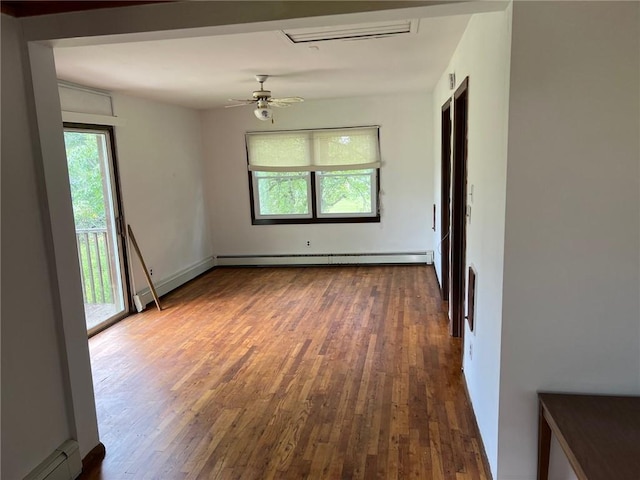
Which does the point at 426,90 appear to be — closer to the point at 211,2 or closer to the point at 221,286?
the point at 221,286

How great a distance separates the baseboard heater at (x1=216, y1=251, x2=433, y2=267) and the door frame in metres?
1.44

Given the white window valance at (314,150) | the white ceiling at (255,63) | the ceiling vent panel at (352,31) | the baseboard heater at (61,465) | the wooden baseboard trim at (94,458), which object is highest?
the white ceiling at (255,63)

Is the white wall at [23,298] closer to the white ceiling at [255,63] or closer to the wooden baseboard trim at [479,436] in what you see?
the white ceiling at [255,63]

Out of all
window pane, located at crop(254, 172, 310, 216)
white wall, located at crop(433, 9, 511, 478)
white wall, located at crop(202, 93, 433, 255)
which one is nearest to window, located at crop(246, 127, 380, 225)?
window pane, located at crop(254, 172, 310, 216)

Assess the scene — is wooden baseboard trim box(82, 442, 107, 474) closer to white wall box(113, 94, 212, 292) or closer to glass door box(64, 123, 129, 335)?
glass door box(64, 123, 129, 335)

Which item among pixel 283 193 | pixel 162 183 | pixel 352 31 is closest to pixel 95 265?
pixel 162 183

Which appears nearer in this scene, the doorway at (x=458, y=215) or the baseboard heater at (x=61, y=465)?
the baseboard heater at (x=61, y=465)

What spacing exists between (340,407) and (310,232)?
13.0 feet

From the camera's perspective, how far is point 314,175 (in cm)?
646

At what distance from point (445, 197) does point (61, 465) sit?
3.83m

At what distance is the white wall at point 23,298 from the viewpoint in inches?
75.5

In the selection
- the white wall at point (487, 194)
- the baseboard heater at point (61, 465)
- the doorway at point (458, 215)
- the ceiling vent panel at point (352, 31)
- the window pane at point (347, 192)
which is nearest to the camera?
the white wall at point (487, 194)

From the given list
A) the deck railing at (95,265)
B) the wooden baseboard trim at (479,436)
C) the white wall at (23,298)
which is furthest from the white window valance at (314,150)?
the white wall at (23,298)

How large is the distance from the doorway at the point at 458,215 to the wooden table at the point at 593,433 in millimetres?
1526
